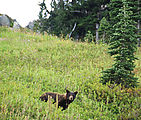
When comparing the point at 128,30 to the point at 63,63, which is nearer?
the point at 128,30

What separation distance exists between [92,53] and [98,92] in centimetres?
745

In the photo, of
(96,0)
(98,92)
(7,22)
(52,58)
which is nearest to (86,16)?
(96,0)

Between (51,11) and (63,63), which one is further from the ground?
(51,11)

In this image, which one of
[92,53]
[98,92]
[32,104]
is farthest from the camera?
[92,53]

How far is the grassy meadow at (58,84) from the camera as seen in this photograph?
4559 millimetres

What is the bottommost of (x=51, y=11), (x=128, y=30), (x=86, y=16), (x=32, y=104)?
(x=32, y=104)

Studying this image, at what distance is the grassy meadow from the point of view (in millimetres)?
4559

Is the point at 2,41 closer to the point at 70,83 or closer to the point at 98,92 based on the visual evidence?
the point at 70,83

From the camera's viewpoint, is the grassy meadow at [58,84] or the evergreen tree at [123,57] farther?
the evergreen tree at [123,57]

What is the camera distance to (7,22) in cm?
2723

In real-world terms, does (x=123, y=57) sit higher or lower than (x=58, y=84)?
higher

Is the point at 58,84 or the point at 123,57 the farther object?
the point at 123,57

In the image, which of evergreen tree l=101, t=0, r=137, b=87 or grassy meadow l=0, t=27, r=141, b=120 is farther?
evergreen tree l=101, t=0, r=137, b=87

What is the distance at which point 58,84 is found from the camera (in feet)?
24.1
